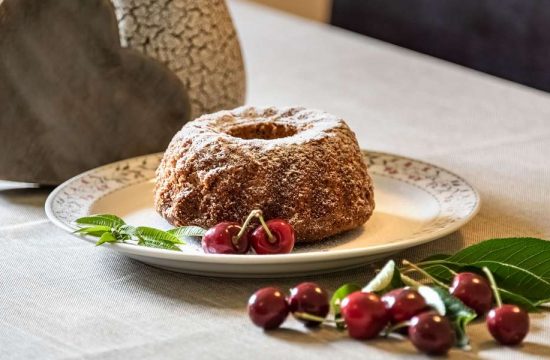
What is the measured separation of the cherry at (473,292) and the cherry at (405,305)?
0.05 m

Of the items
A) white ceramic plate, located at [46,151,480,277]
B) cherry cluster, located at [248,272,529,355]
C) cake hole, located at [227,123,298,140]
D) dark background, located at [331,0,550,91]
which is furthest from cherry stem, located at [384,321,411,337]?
dark background, located at [331,0,550,91]

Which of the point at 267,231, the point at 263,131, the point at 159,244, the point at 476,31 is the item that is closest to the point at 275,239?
the point at 267,231

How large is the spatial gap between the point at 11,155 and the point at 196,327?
521 mm

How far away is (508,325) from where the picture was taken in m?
0.90

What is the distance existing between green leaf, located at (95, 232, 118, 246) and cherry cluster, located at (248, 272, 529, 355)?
183mm

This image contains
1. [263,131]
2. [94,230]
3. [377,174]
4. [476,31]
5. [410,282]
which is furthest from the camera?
[476,31]

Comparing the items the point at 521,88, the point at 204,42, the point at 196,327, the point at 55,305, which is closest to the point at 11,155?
the point at 204,42

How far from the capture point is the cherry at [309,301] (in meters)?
0.93

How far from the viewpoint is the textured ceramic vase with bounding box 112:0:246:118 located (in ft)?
4.75

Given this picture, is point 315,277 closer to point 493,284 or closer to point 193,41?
point 493,284

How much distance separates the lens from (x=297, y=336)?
92 cm

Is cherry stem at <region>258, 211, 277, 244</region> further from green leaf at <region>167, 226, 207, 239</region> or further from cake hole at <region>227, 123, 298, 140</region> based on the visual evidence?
cake hole at <region>227, 123, 298, 140</region>

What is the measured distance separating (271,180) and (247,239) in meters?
0.09

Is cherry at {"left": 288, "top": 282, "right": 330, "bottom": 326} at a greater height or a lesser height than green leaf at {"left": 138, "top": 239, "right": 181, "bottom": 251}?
greater
